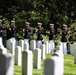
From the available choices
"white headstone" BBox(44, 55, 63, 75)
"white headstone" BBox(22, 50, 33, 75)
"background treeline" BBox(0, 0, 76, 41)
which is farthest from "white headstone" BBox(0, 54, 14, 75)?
"background treeline" BBox(0, 0, 76, 41)

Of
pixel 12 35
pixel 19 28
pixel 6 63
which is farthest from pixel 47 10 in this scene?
pixel 6 63

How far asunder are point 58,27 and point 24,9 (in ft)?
8.41

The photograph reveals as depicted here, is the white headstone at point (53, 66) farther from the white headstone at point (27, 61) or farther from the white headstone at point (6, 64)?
the white headstone at point (27, 61)

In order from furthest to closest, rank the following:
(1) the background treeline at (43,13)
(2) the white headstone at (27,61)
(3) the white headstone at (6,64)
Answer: (1) the background treeline at (43,13) < (2) the white headstone at (27,61) < (3) the white headstone at (6,64)

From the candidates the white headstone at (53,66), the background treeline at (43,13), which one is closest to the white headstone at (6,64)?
the white headstone at (53,66)

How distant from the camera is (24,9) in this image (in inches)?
912

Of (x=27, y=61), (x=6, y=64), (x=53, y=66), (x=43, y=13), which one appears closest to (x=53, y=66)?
(x=53, y=66)

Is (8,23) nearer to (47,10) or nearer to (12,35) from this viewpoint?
(47,10)

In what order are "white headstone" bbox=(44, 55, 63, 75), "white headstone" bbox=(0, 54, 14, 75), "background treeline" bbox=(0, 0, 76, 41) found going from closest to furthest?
"white headstone" bbox=(44, 55, 63, 75) → "white headstone" bbox=(0, 54, 14, 75) → "background treeline" bbox=(0, 0, 76, 41)

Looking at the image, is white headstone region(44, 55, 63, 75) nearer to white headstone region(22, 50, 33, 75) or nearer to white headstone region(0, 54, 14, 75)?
white headstone region(0, 54, 14, 75)

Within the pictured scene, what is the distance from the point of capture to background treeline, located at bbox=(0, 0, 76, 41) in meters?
22.0

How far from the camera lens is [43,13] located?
73.0ft

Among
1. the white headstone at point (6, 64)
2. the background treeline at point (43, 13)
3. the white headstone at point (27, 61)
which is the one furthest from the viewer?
the background treeline at point (43, 13)

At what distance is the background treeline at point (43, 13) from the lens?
72.1 ft
